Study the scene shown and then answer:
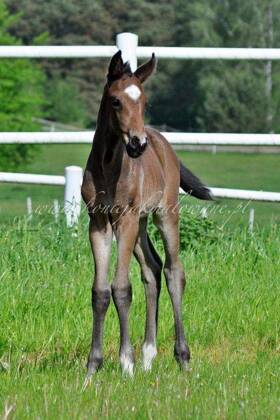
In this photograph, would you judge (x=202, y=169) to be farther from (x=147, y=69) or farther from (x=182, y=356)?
(x=147, y=69)

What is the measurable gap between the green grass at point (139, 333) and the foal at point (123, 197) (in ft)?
0.72

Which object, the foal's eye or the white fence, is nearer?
the foal's eye

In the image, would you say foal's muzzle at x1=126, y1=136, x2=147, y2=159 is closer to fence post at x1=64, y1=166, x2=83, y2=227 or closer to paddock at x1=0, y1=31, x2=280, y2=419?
paddock at x1=0, y1=31, x2=280, y2=419

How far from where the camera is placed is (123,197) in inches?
198

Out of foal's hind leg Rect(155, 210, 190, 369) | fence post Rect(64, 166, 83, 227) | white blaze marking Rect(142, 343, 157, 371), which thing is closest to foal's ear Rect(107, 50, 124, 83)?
foal's hind leg Rect(155, 210, 190, 369)

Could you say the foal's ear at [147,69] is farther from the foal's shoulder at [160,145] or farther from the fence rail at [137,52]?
the fence rail at [137,52]

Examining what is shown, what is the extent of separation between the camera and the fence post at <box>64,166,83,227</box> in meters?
7.59

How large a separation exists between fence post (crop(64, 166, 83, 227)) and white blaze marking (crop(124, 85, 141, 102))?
9.50 ft

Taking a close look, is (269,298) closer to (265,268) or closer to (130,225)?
(265,268)

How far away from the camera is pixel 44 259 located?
6.86 m

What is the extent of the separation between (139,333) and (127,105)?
1848 millimetres

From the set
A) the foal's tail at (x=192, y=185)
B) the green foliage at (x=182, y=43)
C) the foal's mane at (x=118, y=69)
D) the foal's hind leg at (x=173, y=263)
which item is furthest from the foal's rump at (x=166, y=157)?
the green foliage at (x=182, y=43)

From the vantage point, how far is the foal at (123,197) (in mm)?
4766

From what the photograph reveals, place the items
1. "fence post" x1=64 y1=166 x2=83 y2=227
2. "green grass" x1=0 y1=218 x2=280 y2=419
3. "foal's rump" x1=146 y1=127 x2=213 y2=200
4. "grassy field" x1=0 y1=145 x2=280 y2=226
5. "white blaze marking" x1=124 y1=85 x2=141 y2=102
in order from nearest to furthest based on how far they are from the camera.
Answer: "green grass" x1=0 y1=218 x2=280 y2=419 → "white blaze marking" x1=124 y1=85 x2=141 y2=102 → "foal's rump" x1=146 y1=127 x2=213 y2=200 → "fence post" x1=64 y1=166 x2=83 y2=227 → "grassy field" x1=0 y1=145 x2=280 y2=226
